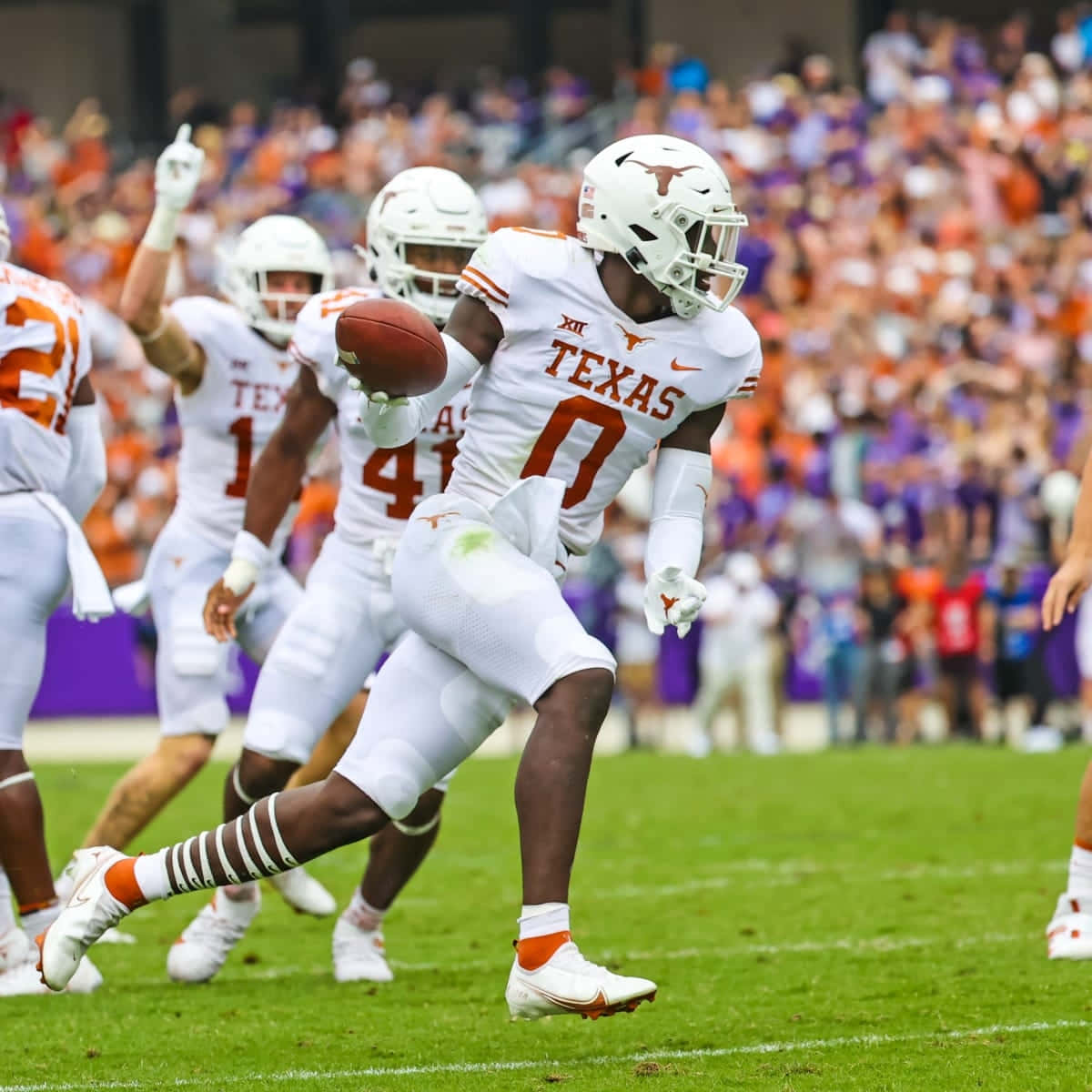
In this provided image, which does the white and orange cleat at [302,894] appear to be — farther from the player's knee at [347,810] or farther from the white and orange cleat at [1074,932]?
the white and orange cleat at [1074,932]

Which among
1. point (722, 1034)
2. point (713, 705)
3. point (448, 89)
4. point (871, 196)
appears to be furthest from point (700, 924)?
point (448, 89)

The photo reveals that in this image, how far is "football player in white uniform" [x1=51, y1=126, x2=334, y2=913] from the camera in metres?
6.12

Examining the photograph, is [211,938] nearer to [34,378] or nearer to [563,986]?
[34,378]

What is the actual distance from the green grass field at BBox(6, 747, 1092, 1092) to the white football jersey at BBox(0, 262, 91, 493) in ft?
3.13

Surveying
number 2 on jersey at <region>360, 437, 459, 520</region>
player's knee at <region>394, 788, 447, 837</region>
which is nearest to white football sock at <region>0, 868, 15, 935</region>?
player's knee at <region>394, 788, 447, 837</region>

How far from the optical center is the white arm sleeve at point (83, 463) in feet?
18.6

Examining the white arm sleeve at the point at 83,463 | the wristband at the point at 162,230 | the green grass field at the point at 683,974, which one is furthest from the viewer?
the wristband at the point at 162,230

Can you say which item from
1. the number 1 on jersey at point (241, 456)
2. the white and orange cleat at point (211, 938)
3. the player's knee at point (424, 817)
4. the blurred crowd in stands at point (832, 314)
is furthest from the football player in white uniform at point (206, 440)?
the blurred crowd in stands at point (832, 314)

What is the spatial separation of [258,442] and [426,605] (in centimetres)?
232

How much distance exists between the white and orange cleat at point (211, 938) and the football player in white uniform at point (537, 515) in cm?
111

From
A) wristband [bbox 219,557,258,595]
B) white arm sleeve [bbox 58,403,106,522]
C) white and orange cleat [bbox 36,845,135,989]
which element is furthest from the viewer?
white arm sleeve [bbox 58,403,106,522]

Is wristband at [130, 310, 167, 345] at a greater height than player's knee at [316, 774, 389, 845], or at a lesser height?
greater

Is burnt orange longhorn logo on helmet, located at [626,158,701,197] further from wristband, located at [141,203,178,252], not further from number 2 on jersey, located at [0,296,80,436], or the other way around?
wristband, located at [141,203,178,252]

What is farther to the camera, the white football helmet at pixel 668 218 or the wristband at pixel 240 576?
the wristband at pixel 240 576
